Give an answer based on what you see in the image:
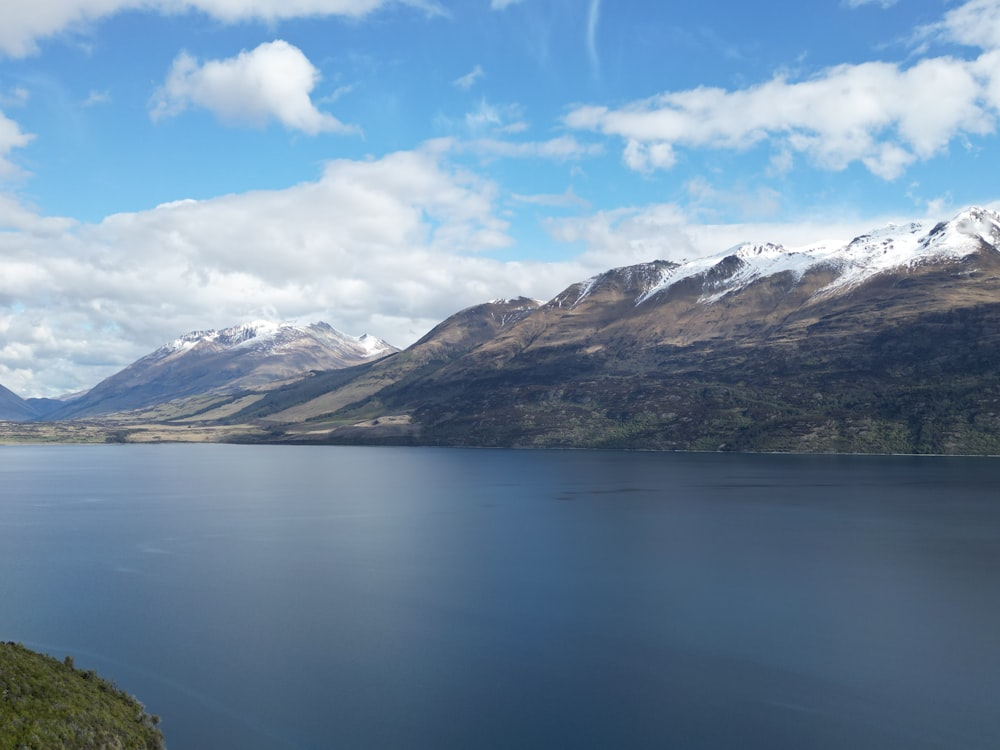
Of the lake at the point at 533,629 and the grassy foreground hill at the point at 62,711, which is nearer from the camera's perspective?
the grassy foreground hill at the point at 62,711

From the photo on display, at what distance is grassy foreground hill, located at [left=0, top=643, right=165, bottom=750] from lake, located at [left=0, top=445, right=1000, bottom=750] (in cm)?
445

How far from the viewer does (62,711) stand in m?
48.7

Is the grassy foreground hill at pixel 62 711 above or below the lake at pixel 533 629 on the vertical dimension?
above

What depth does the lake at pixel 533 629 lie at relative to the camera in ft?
196

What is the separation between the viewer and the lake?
59.8 meters

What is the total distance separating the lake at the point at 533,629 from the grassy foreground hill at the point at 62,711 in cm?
445

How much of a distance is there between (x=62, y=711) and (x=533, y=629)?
48432mm

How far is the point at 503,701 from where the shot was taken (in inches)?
2530

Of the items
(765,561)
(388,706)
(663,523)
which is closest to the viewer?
(388,706)

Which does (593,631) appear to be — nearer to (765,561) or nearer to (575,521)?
(765,561)

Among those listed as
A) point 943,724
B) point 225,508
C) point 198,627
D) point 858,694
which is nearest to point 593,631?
point 858,694

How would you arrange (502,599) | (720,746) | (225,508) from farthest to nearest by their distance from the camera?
(225,508) → (502,599) → (720,746)

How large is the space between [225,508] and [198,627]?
110m

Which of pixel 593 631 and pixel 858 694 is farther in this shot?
pixel 593 631
